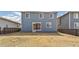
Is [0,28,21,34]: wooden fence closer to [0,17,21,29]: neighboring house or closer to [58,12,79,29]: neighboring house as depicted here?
[0,17,21,29]: neighboring house

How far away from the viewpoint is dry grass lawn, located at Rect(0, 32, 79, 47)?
1.38m

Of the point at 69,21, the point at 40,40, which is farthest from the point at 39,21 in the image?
the point at 69,21

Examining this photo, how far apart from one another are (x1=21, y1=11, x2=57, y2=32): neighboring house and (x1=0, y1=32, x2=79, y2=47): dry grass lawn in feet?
0.27

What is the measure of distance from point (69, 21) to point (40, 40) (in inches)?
18.3

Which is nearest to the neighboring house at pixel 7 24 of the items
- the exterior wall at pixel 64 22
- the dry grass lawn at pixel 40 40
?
the dry grass lawn at pixel 40 40

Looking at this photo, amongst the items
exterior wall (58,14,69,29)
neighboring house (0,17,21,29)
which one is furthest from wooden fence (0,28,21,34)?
exterior wall (58,14,69,29)

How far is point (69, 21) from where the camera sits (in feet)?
4.48

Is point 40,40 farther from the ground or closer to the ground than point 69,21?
closer to the ground

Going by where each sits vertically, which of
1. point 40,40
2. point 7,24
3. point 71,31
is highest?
point 7,24

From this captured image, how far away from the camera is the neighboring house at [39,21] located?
4.57ft

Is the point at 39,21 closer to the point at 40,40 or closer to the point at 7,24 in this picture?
the point at 40,40
